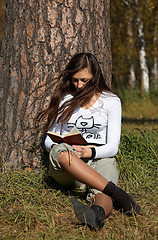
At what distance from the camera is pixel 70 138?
10.1ft

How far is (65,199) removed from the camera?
10.8 ft

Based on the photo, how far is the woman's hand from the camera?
315cm

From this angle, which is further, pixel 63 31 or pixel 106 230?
pixel 63 31

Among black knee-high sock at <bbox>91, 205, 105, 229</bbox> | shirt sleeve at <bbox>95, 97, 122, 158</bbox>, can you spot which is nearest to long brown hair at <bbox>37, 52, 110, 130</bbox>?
shirt sleeve at <bbox>95, 97, 122, 158</bbox>

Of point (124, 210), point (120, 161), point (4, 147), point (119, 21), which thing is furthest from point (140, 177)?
point (119, 21)

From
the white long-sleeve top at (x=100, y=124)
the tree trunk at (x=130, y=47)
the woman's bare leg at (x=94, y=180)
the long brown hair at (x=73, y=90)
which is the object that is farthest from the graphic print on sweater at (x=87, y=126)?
the tree trunk at (x=130, y=47)

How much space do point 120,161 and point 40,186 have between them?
3.14ft

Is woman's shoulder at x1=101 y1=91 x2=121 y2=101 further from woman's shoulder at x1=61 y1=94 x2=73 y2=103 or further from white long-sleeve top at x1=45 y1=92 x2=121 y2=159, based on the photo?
woman's shoulder at x1=61 y1=94 x2=73 y2=103

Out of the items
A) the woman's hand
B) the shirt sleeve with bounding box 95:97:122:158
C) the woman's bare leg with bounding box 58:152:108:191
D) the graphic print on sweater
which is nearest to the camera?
the woman's bare leg with bounding box 58:152:108:191

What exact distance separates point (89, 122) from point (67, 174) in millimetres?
583

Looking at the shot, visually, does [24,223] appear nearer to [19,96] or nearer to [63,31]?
[19,96]

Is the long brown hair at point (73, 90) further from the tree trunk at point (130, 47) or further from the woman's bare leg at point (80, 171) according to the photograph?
the tree trunk at point (130, 47)

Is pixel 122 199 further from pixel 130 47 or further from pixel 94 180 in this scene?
pixel 130 47

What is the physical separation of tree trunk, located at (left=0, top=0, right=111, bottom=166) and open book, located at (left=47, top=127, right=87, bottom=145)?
669mm
